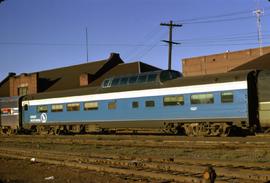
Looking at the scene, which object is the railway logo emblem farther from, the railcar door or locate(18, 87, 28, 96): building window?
locate(18, 87, 28, 96): building window

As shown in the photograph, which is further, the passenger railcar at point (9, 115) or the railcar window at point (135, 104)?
the passenger railcar at point (9, 115)

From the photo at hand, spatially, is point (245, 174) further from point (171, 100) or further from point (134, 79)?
point (134, 79)

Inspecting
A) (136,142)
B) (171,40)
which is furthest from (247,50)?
(136,142)

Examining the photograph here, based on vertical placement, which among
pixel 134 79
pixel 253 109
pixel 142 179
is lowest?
pixel 142 179

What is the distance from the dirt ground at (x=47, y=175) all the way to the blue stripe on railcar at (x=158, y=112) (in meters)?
9.68

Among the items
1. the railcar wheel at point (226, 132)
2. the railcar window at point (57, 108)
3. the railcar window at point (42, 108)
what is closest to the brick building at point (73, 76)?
the railcar window at point (42, 108)

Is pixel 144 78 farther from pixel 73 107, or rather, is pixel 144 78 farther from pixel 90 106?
pixel 73 107

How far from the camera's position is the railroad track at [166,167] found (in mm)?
9742

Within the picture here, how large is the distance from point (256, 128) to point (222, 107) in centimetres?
193

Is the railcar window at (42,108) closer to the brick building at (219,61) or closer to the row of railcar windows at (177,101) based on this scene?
the row of railcar windows at (177,101)

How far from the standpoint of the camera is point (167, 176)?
1034cm

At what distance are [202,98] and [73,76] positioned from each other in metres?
38.1

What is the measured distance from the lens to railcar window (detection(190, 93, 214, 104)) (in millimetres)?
21297

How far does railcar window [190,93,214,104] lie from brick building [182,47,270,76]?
155 ft
